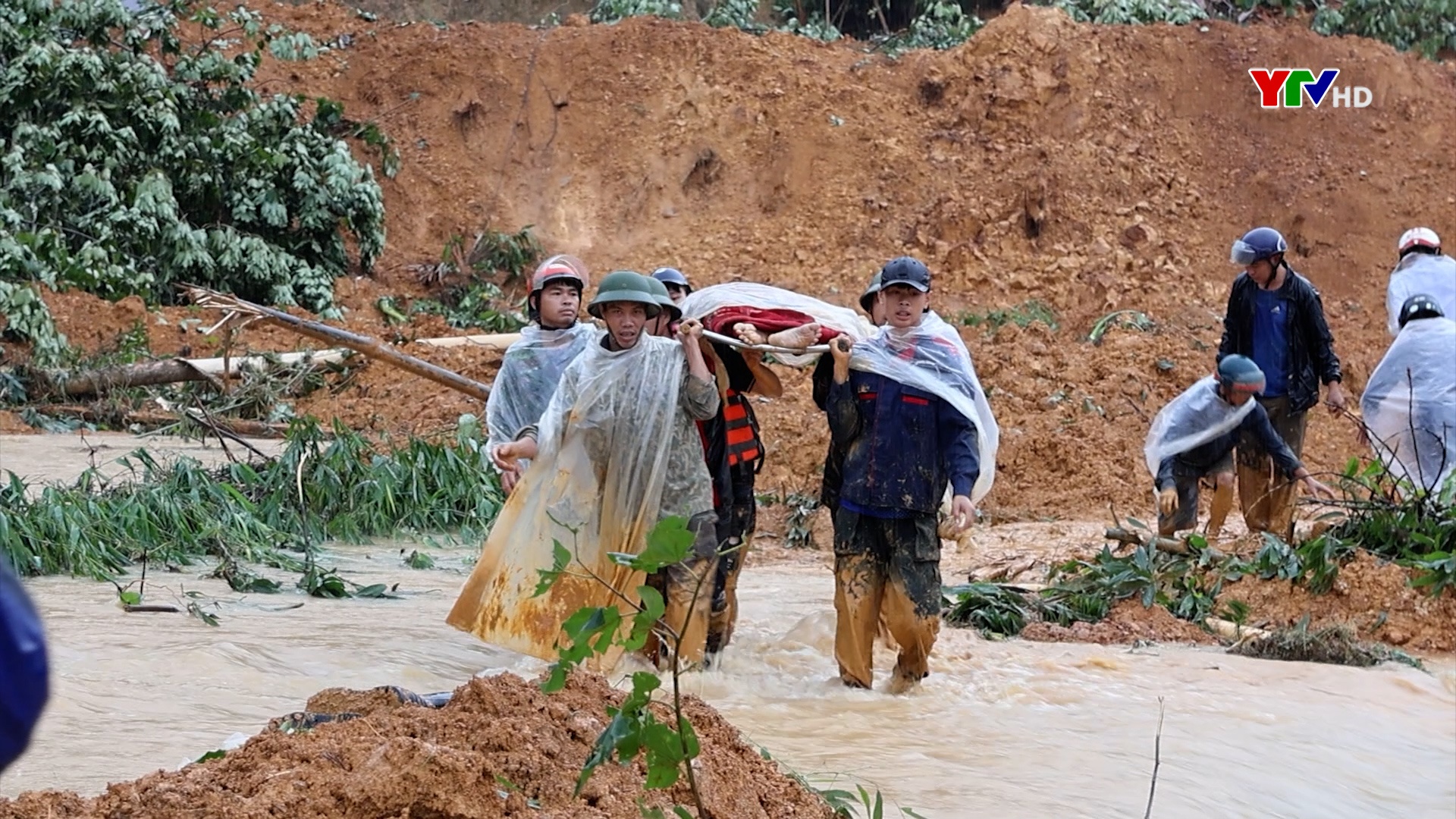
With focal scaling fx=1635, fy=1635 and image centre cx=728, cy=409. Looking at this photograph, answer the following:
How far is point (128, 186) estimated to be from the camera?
15.4 meters

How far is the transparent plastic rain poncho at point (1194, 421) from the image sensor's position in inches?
318

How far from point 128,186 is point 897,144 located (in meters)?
8.76

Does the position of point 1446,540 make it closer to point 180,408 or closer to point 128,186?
point 180,408

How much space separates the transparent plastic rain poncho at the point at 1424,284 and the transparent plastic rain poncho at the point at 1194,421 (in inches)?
59.8

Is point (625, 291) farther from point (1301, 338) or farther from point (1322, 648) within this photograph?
point (1301, 338)

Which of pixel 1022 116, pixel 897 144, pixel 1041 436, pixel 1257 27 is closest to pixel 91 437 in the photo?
pixel 1041 436

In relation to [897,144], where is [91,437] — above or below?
below

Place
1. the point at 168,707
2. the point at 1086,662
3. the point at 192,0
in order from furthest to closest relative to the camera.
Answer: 1. the point at 192,0
2. the point at 1086,662
3. the point at 168,707

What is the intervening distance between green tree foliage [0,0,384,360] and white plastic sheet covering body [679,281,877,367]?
9.23 meters

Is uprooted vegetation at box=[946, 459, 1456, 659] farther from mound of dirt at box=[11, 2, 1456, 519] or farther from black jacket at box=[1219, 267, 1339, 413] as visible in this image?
mound of dirt at box=[11, 2, 1456, 519]

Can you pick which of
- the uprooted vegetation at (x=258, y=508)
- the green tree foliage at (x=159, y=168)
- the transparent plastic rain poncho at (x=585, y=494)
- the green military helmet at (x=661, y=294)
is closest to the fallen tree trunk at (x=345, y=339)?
the uprooted vegetation at (x=258, y=508)

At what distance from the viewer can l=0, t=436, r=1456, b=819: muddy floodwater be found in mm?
4551

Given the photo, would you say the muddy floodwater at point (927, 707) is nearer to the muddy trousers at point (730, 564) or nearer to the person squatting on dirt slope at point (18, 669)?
the muddy trousers at point (730, 564)

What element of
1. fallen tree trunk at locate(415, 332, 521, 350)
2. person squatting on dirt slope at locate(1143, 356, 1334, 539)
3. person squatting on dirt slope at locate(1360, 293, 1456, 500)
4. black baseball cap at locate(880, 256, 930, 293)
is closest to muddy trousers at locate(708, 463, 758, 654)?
black baseball cap at locate(880, 256, 930, 293)
